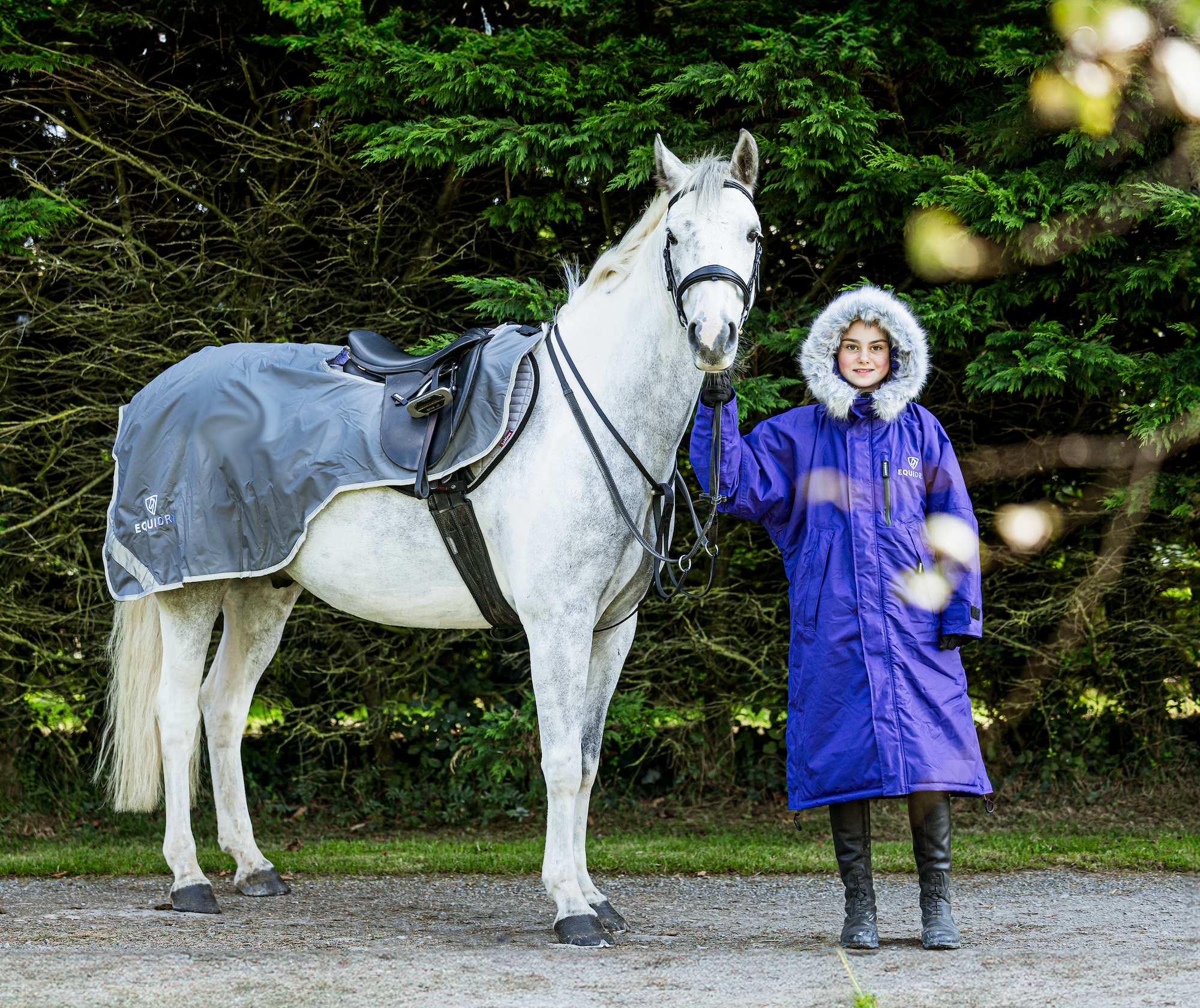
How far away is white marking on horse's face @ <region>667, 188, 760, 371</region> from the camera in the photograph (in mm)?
3117

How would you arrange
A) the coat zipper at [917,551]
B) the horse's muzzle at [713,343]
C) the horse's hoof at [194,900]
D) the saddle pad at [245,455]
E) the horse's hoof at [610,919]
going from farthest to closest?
the horse's hoof at [194,900]
the saddle pad at [245,455]
the horse's hoof at [610,919]
the coat zipper at [917,551]
the horse's muzzle at [713,343]

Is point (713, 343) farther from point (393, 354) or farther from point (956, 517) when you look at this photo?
point (393, 354)

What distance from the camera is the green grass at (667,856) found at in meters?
4.96

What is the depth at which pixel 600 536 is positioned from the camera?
11.7ft

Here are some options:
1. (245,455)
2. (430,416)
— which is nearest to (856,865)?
(430,416)

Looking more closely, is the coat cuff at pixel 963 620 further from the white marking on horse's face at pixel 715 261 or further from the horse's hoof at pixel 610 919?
the horse's hoof at pixel 610 919

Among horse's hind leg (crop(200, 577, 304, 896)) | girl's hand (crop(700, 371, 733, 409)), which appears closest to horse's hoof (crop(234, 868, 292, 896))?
horse's hind leg (crop(200, 577, 304, 896))

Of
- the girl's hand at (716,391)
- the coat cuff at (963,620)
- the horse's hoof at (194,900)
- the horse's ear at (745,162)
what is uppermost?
the horse's ear at (745,162)

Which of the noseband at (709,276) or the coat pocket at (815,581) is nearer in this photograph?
the noseband at (709,276)

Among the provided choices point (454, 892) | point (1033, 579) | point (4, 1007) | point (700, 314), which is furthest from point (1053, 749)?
point (4, 1007)

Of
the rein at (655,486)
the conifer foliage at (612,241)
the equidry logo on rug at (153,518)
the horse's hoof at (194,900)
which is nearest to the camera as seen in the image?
the rein at (655,486)

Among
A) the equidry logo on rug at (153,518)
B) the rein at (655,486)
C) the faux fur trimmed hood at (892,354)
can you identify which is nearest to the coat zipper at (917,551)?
the faux fur trimmed hood at (892,354)

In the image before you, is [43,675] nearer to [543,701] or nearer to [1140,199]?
[543,701]

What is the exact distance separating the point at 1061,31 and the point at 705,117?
173 cm
